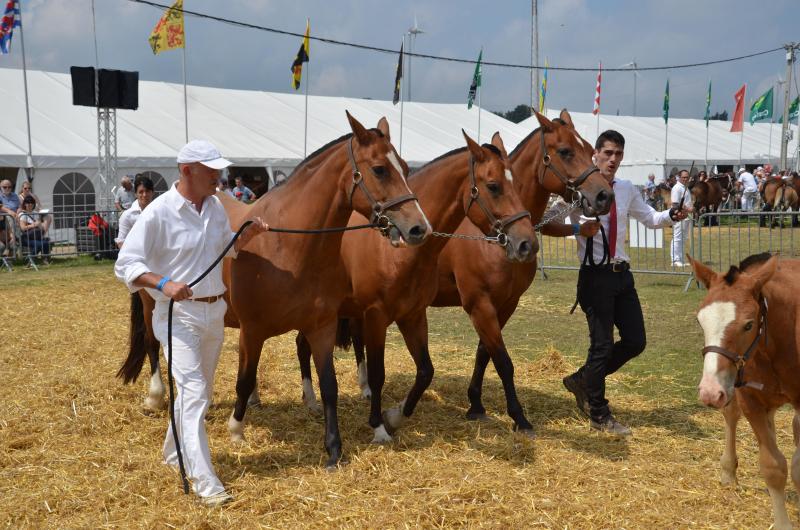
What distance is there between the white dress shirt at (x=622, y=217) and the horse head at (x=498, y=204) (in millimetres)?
843

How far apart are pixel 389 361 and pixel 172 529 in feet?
14.4

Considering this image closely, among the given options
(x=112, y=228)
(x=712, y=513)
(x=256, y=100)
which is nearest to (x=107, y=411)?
(x=712, y=513)

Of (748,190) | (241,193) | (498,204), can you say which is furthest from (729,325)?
(748,190)

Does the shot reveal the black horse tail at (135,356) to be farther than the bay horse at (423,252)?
Yes

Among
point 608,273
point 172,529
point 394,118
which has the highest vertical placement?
point 394,118

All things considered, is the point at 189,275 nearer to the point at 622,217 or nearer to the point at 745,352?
the point at 745,352

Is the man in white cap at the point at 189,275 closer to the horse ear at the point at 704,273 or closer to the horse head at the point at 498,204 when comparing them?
the horse head at the point at 498,204

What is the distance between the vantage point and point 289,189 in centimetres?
528

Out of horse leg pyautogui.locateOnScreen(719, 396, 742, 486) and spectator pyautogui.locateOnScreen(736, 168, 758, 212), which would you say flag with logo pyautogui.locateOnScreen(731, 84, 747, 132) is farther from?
horse leg pyautogui.locateOnScreen(719, 396, 742, 486)

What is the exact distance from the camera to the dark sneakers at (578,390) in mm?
6102

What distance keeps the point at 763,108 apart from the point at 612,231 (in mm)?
35581

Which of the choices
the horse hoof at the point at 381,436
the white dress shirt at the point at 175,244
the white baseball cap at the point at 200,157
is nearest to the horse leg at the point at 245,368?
the white dress shirt at the point at 175,244

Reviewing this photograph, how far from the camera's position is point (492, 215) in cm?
512

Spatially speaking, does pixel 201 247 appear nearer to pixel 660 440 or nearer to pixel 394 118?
pixel 660 440
